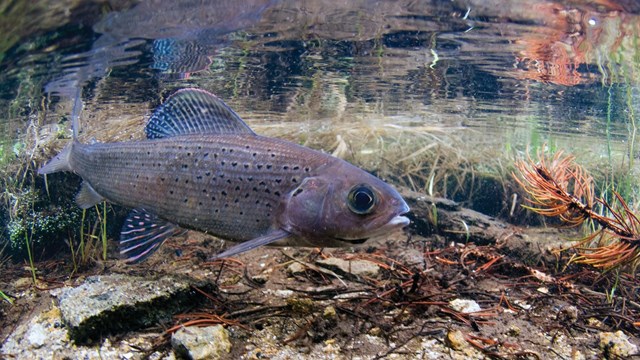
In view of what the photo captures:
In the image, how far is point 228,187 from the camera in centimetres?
349

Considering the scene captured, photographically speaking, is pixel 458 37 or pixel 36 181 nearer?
pixel 36 181

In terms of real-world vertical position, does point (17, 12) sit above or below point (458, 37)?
above

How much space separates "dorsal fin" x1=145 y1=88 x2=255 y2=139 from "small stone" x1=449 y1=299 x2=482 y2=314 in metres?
2.90

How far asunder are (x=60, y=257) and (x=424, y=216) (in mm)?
6869

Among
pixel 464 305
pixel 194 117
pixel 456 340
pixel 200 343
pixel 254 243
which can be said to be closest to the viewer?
pixel 254 243

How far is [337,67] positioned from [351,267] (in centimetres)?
656

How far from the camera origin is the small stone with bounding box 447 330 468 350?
3.37 m

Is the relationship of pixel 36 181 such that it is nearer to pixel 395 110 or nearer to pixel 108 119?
pixel 108 119

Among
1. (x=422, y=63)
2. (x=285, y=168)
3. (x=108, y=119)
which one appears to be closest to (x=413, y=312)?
(x=285, y=168)

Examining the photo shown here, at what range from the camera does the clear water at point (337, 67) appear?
7066 millimetres

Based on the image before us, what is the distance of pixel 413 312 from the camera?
3893mm

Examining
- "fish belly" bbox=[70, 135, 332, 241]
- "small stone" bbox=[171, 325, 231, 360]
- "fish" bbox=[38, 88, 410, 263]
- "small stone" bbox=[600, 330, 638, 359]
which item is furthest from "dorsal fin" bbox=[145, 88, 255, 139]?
"small stone" bbox=[600, 330, 638, 359]

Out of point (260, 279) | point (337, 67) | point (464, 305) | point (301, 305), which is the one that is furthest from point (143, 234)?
point (337, 67)

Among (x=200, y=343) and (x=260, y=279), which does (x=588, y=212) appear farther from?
(x=200, y=343)
